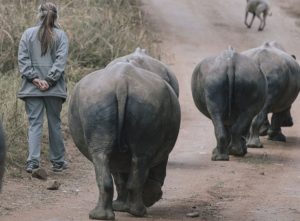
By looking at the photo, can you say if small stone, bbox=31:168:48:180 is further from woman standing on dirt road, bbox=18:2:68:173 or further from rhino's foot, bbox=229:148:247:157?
rhino's foot, bbox=229:148:247:157

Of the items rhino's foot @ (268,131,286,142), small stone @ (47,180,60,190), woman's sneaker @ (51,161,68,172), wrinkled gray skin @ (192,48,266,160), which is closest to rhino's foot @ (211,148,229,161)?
wrinkled gray skin @ (192,48,266,160)

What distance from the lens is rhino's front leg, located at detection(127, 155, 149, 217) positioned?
24.1 feet

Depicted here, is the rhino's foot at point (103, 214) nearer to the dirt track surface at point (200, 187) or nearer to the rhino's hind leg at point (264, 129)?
the dirt track surface at point (200, 187)

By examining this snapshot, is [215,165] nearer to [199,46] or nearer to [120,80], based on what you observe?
[120,80]


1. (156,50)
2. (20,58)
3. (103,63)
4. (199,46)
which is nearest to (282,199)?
(20,58)

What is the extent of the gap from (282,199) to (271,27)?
21909mm

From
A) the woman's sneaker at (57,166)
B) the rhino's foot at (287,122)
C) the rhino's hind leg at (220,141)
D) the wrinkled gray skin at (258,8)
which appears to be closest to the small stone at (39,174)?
the woman's sneaker at (57,166)

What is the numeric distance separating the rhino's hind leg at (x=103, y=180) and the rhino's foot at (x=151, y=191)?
62cm

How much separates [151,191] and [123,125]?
0.92 metres

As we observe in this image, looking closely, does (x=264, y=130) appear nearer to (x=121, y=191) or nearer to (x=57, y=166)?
(x=57, y=166)

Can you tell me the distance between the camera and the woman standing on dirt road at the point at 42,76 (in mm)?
9852

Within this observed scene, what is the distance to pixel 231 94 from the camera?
11.6 m

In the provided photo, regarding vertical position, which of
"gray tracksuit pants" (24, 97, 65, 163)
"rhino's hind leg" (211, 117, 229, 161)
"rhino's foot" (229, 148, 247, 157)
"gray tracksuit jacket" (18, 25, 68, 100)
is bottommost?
"rhino's foot" (229, 148, 247, 157)

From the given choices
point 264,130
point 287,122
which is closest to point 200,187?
point 264,130
